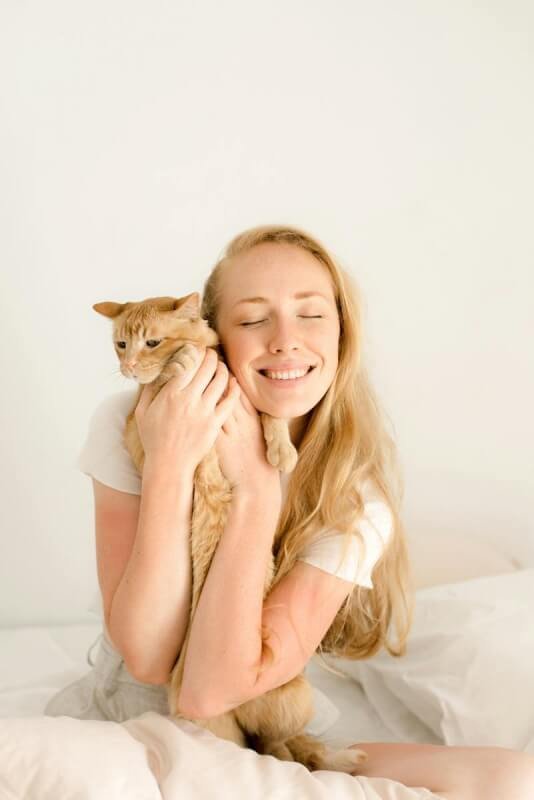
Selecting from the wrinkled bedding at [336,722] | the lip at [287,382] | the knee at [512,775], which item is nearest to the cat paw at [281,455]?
the lip at [287,382]

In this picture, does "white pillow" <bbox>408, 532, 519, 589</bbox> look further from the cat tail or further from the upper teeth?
the upper teeth

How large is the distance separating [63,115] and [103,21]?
0.26 metres

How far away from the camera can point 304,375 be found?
1521 mm

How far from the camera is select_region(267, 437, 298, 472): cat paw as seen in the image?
4.96ft

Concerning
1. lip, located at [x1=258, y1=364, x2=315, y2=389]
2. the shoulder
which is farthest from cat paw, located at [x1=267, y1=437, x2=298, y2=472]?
the shoulder

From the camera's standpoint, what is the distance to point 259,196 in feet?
7.31

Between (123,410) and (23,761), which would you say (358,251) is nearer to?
(123,410)

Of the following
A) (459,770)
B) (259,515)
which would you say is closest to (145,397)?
(259,515)

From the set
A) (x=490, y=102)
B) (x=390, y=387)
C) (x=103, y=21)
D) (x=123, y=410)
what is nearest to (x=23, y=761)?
(x=123, y=410)

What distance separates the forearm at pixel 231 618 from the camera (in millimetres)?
1390

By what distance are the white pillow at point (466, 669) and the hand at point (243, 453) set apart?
653 millimetres

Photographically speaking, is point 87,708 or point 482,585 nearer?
point 87,708

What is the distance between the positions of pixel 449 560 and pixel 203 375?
1.20m

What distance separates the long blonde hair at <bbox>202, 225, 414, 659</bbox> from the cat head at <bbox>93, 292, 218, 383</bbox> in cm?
14
